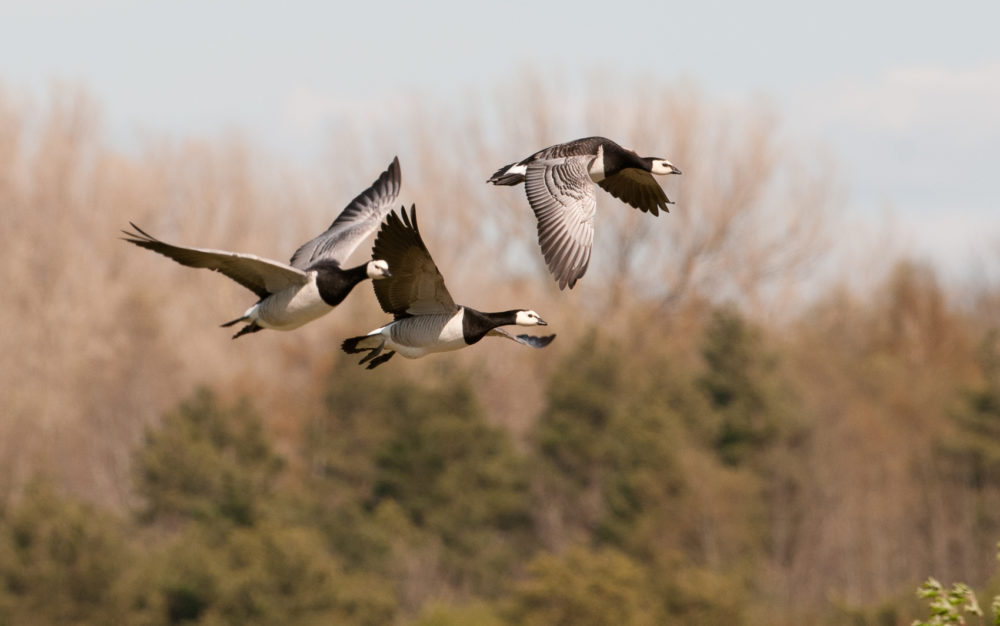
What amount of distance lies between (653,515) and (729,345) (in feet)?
40.3

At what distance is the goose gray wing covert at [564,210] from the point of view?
11086 mm

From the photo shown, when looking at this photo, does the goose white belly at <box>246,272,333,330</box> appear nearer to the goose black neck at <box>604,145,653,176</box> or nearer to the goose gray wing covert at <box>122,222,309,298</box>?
the goose gray wing covert at <box>122,222,309,298</box>

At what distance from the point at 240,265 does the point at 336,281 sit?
710 millimetres

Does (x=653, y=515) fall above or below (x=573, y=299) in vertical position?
below

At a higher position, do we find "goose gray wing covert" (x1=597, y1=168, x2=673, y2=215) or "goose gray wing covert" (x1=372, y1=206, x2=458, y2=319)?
"goose gray wing covert" (x1=597, y1=168, x2=673, y2=215)

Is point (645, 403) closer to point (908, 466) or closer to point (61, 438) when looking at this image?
point (908, 466)

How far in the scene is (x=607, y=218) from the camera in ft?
193

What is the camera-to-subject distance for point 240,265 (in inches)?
400

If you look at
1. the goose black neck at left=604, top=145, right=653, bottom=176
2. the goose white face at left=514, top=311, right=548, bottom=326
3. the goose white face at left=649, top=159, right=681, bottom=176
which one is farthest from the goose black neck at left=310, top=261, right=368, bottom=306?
the goose white face at left=649, top=159, right=681, bottom=176

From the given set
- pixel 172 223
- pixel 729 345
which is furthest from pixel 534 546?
pixel 172 223

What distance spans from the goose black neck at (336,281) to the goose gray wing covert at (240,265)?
0.12 m

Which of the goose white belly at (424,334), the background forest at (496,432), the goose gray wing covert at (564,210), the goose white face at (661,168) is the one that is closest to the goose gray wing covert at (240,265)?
the goose white belly at (424,334)

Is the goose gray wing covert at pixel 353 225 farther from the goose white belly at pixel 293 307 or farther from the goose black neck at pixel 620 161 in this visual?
the goose black neck at pixel 620 161

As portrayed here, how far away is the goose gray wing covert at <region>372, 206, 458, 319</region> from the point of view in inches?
400
